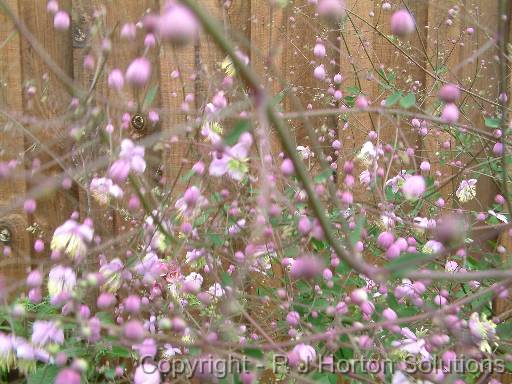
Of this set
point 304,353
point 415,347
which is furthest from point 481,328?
point 304,353

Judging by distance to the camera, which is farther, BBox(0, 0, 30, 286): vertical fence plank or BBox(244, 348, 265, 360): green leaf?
BBox(0, 0, 30, 286): vertical fence plank

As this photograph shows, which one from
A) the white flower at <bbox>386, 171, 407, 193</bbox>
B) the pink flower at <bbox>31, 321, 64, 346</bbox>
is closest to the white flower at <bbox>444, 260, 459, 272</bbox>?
the white flower at <bbox>386, 171, 407, 193</bbox>

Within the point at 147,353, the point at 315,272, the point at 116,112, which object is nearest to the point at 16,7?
the point at 116,112

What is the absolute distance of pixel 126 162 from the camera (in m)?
0.83

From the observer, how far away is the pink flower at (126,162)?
82 centimetres

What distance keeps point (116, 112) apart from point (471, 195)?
2.76 feet

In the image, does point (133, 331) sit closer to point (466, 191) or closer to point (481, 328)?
point (481, 328)

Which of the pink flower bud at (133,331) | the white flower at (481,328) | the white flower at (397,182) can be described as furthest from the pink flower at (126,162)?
the white flower at (397,182)

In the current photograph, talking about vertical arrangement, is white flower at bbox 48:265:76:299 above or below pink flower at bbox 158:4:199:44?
below

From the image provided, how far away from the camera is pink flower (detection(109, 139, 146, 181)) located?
818 mm

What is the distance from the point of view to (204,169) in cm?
98

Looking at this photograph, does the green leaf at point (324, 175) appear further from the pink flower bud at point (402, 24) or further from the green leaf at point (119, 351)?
the green leaf at point (119, 351)

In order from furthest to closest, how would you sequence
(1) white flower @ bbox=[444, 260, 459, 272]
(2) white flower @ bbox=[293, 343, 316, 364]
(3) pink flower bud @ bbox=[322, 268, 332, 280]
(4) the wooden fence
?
1. (4) the wooden fence
2. (1) white flower @ bbox=[444, 260, 459, 272]
3. (3) pink flower bud @ bbox=[322, 268, 332, 280]
4. (2) white flower @ bbox=[293, 343, 316, 364]

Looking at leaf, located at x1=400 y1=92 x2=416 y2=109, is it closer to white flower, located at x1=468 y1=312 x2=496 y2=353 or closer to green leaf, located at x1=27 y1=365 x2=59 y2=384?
white flower, located at x1=468 y1=312 x2=496 y2=353
